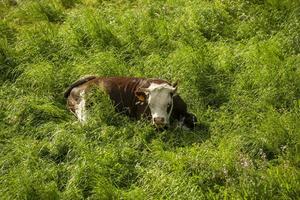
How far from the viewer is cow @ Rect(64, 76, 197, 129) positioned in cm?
745

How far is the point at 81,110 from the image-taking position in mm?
7680

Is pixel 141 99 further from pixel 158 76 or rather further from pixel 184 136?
pixel 158 76

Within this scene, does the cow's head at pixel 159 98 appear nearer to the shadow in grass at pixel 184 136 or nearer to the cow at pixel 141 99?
the cow at pixel 141 99

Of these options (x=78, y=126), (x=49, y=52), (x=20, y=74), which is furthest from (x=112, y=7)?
(x=78, y=126)

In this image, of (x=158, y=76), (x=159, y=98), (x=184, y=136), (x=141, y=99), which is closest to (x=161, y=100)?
(x=159, y=98)

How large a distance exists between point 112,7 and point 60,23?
3.41 ft

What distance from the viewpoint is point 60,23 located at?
10.6 metres

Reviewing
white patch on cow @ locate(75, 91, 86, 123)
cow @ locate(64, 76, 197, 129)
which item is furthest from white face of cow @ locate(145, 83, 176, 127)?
white patch on cow @ locate(75, 91, 86, 123)

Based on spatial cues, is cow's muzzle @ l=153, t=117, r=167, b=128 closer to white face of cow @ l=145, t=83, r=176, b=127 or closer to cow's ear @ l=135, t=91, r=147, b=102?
white face of cow @ l=145, t=83, r=176, b=127

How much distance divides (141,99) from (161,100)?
12.3 inches

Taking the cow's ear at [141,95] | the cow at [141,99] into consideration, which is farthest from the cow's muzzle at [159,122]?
the cow's ear at [141,95]

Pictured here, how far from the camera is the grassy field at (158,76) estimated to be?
6102mm

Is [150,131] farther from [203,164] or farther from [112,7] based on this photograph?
[112,7]

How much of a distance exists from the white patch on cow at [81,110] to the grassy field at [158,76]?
13 cm
